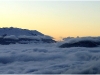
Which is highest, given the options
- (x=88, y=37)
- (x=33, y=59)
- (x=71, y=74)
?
(x=88, y=37)

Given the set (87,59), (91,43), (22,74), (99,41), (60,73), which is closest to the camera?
Answer: (60,73)

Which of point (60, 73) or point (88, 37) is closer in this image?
point (60, 73)

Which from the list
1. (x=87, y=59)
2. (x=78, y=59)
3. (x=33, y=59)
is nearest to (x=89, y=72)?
(x=87, y=59)

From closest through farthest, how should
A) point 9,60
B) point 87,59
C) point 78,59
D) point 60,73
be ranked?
1. point 60,73
2. point 87,59
3. point 78,59
4. point 9,60

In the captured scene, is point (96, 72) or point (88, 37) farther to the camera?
point (88, 37)

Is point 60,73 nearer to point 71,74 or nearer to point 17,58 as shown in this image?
point 71,74

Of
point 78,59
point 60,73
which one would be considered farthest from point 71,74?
point 78,59

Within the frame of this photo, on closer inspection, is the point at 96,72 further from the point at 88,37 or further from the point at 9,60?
the point at 88,37

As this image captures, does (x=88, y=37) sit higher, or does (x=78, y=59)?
(x=88, y=37)

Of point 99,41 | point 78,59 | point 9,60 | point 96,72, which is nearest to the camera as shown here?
point 96,72
